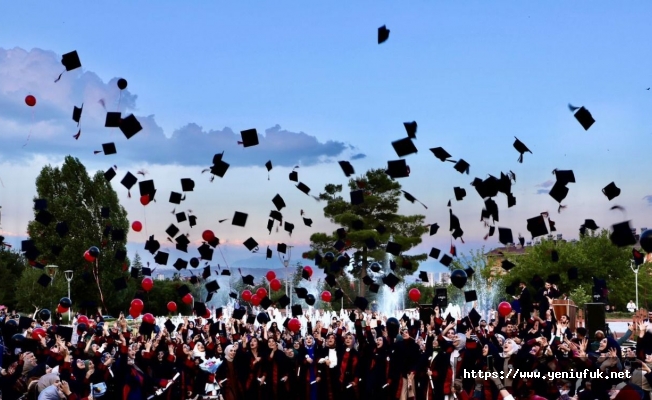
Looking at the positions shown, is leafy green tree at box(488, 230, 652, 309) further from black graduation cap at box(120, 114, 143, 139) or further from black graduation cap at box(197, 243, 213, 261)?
black graduation cap at box(120, 114, 143, 139)

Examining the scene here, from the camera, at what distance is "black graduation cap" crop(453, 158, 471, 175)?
15617 mm

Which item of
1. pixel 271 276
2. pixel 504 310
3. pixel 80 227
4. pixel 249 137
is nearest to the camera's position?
pixel 504 310

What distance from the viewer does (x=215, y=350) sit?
13.8 m

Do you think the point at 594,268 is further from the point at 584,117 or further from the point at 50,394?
the point at 50,394

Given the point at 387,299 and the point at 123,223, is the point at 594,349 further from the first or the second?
the point at 387,299

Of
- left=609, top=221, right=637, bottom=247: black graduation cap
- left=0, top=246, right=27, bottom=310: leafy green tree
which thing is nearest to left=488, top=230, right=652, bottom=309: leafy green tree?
left=0, top=246, right=27, bottom=310: leafy green tree

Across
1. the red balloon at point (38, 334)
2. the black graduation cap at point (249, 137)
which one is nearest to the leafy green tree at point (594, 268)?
the black graduation cap at point (249, 137)

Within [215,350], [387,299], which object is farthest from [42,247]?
[215,350]

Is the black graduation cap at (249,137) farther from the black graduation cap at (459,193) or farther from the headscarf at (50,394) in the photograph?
the headscarf at (50,394)

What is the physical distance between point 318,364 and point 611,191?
628cm

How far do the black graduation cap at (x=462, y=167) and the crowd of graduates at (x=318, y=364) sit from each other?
2.72 metres

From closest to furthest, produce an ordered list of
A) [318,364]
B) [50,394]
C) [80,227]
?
[50,394] < [318,364] < [80,227]

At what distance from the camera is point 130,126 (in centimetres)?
1477

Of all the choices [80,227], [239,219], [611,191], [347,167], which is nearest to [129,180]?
[239,219]
